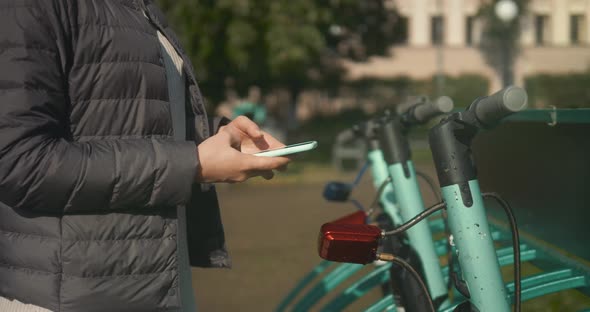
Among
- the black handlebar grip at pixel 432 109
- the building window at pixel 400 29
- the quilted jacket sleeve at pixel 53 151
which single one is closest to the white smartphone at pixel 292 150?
the quilted jacket sleeve at pixel 53 151

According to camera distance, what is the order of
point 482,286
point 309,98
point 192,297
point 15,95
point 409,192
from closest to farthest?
point 15,95 < point 482,286 < point 192,297 < point 409,192 < point 309,98

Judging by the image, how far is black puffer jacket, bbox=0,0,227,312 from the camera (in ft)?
4.93

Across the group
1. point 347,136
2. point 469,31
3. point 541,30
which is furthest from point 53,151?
point 541,30

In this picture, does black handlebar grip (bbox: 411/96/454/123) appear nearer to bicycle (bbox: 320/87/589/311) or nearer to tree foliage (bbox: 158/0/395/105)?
bicycle (bbox: 320/87/589/311)

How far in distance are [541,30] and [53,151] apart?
4866 centimetres

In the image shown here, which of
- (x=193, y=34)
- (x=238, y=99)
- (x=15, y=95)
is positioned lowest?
(x=238, y=99)

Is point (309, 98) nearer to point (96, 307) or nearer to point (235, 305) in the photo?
point (235, 305)

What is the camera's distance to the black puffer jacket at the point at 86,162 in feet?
4.93

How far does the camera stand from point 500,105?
151 centimetres

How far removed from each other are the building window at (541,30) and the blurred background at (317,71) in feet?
0.25

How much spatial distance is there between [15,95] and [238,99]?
20.4 m

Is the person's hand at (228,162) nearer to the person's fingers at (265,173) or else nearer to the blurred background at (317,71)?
the person's fingers at (265,173)

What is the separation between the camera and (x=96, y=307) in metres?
1.62

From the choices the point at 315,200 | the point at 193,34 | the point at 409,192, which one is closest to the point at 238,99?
the point at 193,34
